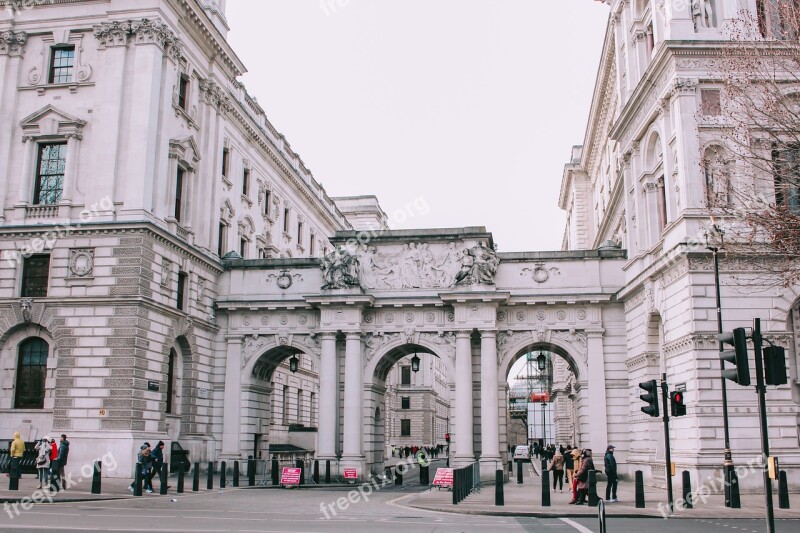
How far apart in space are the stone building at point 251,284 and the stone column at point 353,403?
110 millimetres

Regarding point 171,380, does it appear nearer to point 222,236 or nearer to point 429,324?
point 222,236

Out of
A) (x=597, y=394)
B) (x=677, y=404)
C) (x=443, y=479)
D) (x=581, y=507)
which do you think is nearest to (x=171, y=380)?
(x=443, y=479)

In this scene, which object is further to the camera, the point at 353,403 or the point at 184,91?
the point at 184,91

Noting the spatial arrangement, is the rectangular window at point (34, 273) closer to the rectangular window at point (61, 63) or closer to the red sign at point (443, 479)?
the rectangular window at point (61, 63)

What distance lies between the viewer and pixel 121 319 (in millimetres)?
33312

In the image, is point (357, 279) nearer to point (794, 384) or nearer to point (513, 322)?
point (513, 322)

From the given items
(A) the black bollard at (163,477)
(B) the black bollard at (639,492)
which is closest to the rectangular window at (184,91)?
(A) the black bollard at (163,477)

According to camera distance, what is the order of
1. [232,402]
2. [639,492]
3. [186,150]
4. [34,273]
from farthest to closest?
[232,402]
[186,150]
[34,273]
[639,492]

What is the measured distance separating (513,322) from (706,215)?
1271 cm

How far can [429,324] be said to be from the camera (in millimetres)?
40281

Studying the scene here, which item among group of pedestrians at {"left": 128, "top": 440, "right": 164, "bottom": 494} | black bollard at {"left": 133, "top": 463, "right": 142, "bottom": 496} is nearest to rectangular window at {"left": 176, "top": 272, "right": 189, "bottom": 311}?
group of pedestrians at {"left": 128, "top": 440, "right": 164, "bottom": 494}

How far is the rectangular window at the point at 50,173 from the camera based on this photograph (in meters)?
35.5

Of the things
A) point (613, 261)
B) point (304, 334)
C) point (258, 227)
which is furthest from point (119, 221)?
point (613, 261)

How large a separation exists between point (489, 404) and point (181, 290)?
49.0ft
